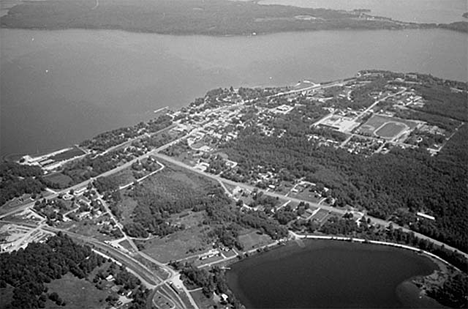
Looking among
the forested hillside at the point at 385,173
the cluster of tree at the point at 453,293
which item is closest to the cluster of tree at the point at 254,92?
the forested hillside at the point at 385,173

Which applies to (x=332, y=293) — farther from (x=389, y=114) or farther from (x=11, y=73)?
(x=11, y=73)

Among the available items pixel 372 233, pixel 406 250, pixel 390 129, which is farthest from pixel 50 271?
pixel 390 129

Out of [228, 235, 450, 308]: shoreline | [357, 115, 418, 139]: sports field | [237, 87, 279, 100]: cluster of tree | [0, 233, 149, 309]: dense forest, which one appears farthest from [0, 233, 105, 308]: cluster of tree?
[237, 87, 279, 100]: cluster of tree

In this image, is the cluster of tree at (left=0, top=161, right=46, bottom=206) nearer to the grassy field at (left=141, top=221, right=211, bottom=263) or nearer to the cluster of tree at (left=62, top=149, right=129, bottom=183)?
the cluster of tree at (left=62, top=149, right=129, bottom=183)

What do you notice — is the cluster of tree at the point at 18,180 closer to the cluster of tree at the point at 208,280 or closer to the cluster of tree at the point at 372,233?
the cluster of tree at the point at 208,280

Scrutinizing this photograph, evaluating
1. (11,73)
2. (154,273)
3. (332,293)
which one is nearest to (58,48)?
(11,73)

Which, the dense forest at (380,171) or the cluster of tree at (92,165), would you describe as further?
the cluster of tree at (92,165)

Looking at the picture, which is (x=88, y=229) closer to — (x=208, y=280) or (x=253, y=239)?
(x=208, y=280)
